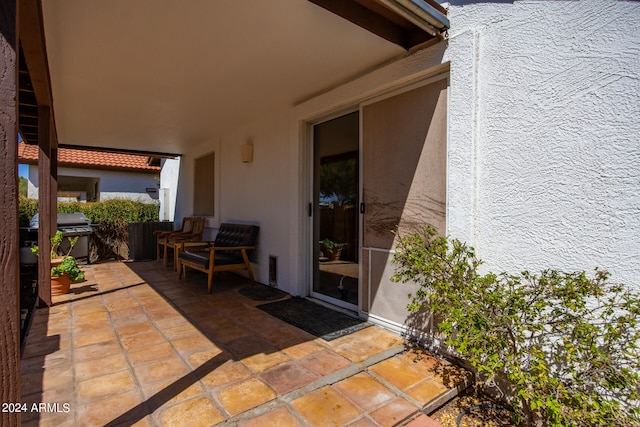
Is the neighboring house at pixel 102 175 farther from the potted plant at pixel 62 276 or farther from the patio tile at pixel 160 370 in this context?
the patio tile at pixel 160 370

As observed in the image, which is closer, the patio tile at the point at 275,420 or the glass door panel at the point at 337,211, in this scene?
the patio tile at the point at 275,420

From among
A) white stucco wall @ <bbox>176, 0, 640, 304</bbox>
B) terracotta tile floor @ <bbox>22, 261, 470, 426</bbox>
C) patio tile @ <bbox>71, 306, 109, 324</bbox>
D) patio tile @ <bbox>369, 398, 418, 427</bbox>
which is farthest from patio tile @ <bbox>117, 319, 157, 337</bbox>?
white stucco wall @ <bbox>176, 0, 640, 304</bbox>

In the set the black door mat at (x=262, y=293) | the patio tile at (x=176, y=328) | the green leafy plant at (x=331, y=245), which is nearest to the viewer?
the patio tile at (x=176, y=328)

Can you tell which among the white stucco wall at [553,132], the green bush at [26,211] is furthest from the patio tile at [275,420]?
the green bush at [26,211]

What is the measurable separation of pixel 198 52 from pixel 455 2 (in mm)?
2204

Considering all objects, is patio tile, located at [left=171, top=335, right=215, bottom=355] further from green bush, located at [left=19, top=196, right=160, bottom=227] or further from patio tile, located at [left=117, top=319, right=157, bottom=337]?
green bush, located at [left=19, top=196, right=160, bottom=227]

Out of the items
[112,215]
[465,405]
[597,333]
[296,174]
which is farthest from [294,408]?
[112,215]

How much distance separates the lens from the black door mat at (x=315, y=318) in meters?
3.07

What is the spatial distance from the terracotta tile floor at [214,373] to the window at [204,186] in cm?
348

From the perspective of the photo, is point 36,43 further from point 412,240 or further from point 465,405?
point 465,405

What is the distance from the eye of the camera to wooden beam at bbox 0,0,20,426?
1.12 meters

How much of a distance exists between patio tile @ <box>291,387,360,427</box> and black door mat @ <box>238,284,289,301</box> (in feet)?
7.06

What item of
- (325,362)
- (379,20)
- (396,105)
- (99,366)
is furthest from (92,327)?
(379,20)

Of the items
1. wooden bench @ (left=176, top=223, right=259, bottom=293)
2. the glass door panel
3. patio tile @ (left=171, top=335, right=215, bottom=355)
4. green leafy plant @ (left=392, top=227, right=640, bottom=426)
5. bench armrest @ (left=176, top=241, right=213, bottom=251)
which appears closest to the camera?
green leafy plant @ (left=392, top=227, right=640, bottom=426)
